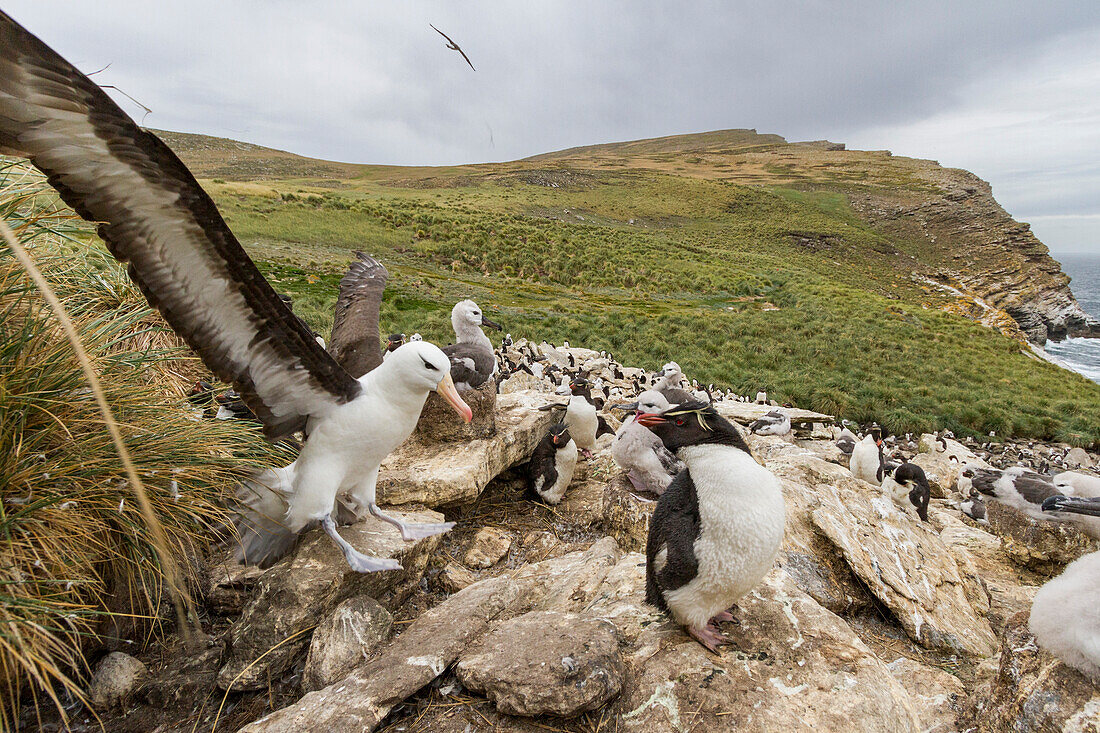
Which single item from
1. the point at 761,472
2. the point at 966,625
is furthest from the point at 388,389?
the point at 966,625

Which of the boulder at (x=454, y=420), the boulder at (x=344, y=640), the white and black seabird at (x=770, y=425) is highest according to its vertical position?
the boulder at (x=454, y=420)

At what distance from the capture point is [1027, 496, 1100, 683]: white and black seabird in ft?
8.39

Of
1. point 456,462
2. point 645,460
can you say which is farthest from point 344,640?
point 645,460

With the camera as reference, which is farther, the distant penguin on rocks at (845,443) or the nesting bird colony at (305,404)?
the distant penguin on rocks at (845,443)

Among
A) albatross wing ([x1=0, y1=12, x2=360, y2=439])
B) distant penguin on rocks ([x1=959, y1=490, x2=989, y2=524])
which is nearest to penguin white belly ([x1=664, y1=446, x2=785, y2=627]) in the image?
albatross wing ([x1=0, y1=12, x2=360, y2=439])

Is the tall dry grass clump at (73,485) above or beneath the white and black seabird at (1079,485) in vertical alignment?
above

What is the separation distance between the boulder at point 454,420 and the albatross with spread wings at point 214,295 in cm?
197

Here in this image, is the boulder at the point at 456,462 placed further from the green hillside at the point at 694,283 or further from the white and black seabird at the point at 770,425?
the green hillside at the point at 694,283

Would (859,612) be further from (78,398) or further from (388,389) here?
(78,398)

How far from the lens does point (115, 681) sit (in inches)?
119

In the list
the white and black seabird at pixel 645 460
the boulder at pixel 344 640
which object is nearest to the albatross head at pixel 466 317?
the white and black seabird at pixel 645 460

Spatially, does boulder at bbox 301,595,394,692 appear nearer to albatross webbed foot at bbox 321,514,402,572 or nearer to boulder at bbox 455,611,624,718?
albatross webbed foot at bbox 321,514,402,572

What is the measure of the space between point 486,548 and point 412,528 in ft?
4.62

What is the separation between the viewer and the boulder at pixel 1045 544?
6.91m
